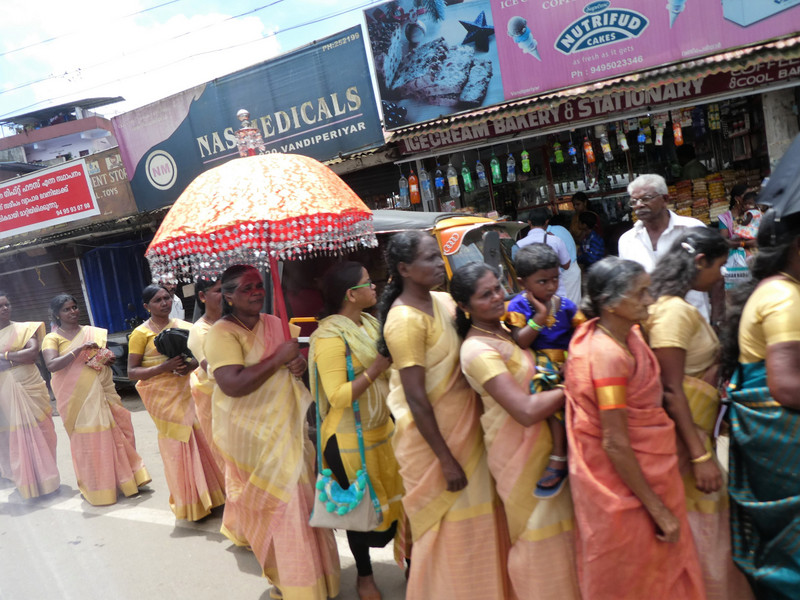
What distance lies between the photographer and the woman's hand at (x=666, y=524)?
2131 mm

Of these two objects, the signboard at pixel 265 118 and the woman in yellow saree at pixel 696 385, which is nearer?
the woman in yellow saree at pixel 696 385

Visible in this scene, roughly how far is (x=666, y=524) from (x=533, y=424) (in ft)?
1.80

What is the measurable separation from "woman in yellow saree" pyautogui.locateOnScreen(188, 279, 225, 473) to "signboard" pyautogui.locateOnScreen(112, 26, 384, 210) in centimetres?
551

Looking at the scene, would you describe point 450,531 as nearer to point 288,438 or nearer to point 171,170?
point 288,438

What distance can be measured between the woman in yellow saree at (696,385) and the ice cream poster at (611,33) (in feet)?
19.2

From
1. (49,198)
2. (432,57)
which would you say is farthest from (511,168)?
(49,198)

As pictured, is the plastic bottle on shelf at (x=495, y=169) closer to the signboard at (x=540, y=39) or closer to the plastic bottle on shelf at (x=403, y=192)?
the signboard at (x=540, y=39)

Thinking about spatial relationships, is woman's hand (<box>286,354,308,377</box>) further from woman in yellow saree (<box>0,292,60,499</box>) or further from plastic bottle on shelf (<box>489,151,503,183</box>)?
plastic bottle on shelf (<box>489,151,503,183</box>)

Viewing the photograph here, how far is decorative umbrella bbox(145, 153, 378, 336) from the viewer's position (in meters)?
2.72

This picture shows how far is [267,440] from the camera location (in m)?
3.24

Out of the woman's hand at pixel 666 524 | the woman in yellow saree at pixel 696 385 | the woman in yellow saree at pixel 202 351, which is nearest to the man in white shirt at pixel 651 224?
the woman in yellow saree at pixel 696 385

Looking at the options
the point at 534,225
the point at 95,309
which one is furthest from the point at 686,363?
the point at 95,309

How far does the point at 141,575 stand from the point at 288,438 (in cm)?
155

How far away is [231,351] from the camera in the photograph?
10.4 ft
